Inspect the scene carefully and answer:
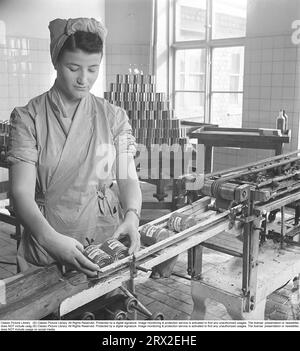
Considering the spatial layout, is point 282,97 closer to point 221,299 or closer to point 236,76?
point 236,76

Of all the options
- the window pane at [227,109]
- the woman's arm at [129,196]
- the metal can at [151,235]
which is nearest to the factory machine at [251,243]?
the metal can at [151,235]

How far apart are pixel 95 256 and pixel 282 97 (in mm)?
4152

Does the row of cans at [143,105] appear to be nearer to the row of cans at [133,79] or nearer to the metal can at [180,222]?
the row of cans at [133,79]

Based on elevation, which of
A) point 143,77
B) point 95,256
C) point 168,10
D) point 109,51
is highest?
point 168,10

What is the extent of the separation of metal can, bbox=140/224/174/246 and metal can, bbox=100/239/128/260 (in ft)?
0.80

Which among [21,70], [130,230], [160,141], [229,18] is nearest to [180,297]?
[160,141]

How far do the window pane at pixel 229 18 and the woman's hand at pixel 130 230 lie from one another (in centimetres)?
451

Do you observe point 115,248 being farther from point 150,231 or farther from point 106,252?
point 150,231

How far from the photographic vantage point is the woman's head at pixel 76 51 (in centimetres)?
96

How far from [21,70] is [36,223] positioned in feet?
14.3

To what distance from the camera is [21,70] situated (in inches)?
193

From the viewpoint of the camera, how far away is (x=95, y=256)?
3.28 ft

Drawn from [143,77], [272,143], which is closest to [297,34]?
[272,143]

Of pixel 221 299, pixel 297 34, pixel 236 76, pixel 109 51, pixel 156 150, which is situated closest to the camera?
pixel 221 299
